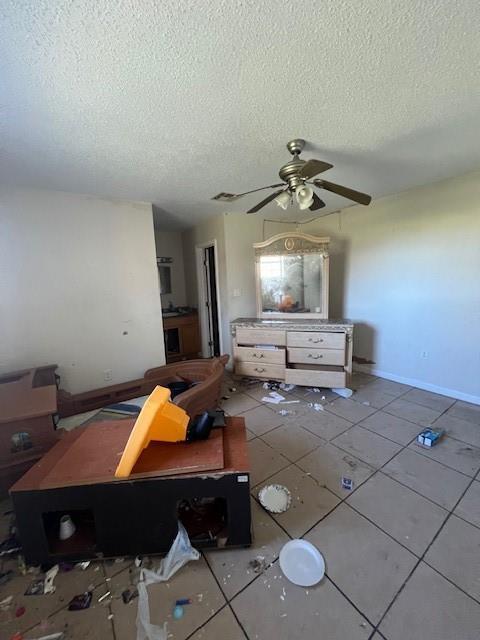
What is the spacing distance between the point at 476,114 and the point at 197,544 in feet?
9.35

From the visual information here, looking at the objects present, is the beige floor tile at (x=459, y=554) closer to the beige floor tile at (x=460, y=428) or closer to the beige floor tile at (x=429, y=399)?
the beige floor tile at (x=460, y=428)

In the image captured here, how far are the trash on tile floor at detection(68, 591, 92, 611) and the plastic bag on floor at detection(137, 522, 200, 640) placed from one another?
0.68 ft

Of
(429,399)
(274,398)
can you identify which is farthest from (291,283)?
(429,399)

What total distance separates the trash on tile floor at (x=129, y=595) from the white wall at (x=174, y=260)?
148 inches

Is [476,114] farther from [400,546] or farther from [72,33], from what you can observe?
[400,546]

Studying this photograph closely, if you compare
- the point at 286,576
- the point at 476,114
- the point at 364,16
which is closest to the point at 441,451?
the point at 286,576

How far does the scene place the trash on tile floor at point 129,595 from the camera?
1044mm

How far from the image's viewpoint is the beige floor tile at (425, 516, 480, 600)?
3.51 feet

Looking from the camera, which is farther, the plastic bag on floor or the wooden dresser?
the wooden dresser

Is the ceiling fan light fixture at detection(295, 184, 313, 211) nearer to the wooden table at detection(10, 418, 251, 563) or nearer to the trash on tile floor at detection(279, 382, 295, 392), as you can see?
the wooden table at detection(10, 418, 251, 563)

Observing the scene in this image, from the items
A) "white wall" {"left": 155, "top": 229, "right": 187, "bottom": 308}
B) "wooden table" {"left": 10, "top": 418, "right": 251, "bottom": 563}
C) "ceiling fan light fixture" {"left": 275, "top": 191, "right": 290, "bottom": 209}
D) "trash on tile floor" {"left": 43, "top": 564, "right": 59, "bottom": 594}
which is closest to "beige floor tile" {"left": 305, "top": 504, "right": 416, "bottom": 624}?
"wooden table" {"left": 10, "top": 418, "right": 251, "bottom": 563}

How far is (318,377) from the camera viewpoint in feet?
9.09

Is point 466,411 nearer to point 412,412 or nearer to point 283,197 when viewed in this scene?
point 412,412

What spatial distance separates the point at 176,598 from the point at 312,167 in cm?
226
